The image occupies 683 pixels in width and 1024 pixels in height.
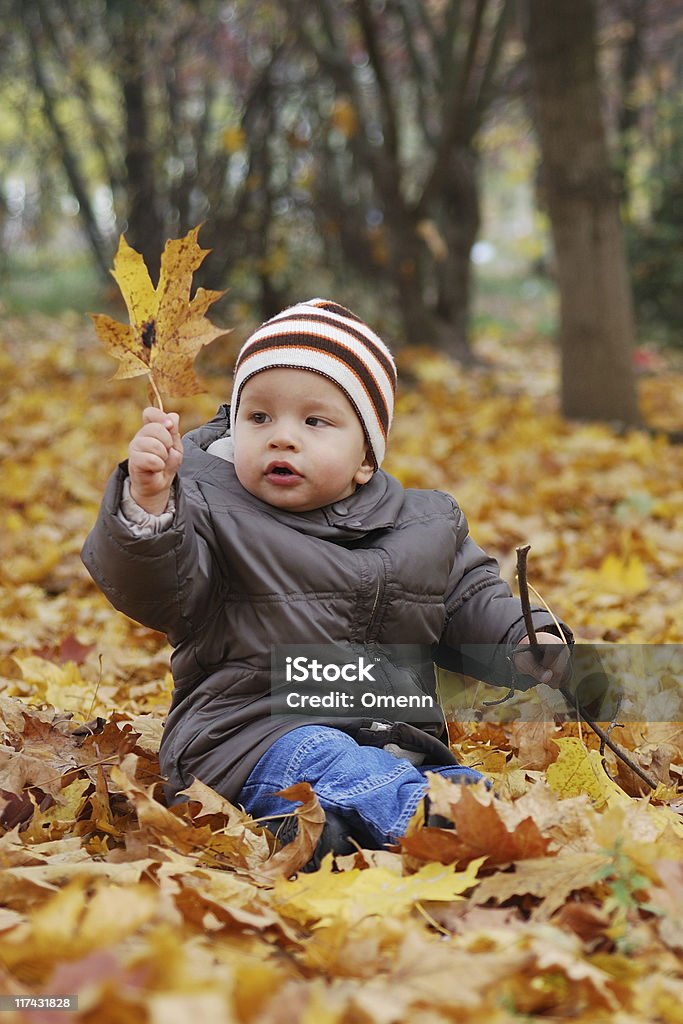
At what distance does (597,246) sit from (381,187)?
216 cm

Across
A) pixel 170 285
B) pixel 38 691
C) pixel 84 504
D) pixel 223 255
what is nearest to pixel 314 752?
pixel 170 285

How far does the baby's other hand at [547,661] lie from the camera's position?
6.82ft

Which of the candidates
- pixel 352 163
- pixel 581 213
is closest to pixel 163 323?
pixel 581 213

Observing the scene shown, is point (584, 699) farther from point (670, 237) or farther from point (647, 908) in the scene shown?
point (670, 237)

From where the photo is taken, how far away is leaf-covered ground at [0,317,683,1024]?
4.00ft

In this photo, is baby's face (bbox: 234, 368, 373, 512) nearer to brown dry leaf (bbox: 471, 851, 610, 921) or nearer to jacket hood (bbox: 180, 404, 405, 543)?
jacket hood (bbox: 180, 404, 405, 543)

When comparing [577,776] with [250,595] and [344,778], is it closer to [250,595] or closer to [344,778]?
[344,778]

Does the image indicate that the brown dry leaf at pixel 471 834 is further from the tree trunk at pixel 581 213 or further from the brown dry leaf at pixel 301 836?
the tree trunk at pixel 581 213

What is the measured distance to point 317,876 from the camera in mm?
1609

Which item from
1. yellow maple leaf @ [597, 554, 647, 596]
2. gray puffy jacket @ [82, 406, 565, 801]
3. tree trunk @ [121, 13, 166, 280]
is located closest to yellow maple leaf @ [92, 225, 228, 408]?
gray puffy jacket @ [82, 406, 565, 801]

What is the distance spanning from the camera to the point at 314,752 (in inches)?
74.3

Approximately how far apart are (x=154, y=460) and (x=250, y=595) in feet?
1.17

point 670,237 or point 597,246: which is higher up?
point 670,237

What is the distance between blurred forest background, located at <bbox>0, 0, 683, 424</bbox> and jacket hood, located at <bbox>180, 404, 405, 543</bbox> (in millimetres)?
4714
